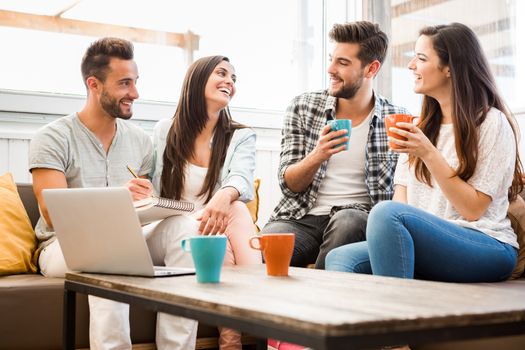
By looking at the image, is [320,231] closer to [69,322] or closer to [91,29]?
[69,322]

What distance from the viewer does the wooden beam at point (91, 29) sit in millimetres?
3197

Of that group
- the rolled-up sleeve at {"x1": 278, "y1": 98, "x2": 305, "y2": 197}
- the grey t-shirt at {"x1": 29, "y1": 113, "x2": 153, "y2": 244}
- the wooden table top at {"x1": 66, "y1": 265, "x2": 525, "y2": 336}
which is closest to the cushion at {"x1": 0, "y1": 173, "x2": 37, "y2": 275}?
the grey t-shirt at {"x1": 29, "y1": 113, "x2": 153, "y2": 244}

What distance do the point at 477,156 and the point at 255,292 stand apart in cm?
112

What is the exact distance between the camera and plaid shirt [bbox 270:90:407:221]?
267 centimetres

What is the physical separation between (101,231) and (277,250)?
1.28 feet

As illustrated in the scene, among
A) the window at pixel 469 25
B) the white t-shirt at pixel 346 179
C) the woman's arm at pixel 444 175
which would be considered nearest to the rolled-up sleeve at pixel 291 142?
the white t-shirt at pixel 346 179

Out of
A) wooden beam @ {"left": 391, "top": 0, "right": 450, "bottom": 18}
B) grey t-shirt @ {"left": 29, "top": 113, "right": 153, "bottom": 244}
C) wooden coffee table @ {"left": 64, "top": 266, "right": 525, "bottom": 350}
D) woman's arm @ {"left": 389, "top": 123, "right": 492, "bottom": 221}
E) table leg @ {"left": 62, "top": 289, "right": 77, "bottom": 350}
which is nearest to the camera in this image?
wooden coffee table @ {"left": 64, "top": 266, "right": 525, "bottom": 350}

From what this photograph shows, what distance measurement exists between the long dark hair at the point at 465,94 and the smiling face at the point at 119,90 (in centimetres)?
111

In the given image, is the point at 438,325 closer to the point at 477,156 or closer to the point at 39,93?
the point at 477,156

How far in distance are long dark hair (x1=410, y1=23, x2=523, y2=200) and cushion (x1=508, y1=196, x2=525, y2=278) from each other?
0.03m

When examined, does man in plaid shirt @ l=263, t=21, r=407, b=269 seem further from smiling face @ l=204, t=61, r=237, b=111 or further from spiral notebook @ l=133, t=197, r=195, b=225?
spiral notebook @ l=133, t=197, r=195, b=225

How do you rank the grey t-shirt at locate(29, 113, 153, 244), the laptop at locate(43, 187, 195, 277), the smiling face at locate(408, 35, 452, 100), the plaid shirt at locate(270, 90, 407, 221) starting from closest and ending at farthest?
the laptop at locate(43, 187, 195, 277) < the smiling face at locate(408, 35, 452, 100) < the grey t-shirt at locate(29, 113, 153, 244) < the plaid shirt at locate(270, 90, 407, 221)

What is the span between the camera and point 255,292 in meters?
1.17

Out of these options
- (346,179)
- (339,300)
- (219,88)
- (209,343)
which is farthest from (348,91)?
(339,300)
